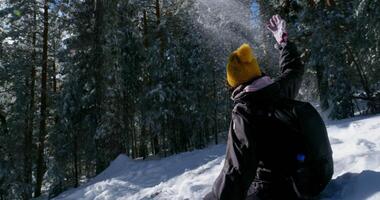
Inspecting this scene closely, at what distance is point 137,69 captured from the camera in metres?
23.8

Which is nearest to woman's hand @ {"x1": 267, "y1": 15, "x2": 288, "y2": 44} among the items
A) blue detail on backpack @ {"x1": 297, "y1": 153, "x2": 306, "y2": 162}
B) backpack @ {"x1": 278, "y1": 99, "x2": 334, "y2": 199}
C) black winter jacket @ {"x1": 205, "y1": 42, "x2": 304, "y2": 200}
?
black winter jacket @ {"x1": 205, "y1": 42, "x2": 304, "y2": 200}

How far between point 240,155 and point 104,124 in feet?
43.8

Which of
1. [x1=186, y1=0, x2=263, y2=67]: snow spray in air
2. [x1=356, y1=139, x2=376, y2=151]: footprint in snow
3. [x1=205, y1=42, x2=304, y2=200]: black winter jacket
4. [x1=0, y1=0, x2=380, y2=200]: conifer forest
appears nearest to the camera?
[x1=205, y1=42, x2=304, y2=200]: black winter jacket

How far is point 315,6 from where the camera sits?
14.1 metres

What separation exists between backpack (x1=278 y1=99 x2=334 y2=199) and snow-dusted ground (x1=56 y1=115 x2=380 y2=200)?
1.97 ft

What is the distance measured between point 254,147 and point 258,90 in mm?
420

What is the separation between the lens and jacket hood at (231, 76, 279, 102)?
9.47ft

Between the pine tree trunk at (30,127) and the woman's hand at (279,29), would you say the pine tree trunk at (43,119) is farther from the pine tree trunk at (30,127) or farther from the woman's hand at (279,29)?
the woman's hand at (279,29)

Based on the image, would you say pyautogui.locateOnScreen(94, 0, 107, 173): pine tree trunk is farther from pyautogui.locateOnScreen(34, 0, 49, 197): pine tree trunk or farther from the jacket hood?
the jacket hood

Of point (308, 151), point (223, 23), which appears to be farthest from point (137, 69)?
point (308, 151)

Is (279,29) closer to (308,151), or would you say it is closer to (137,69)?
(308,151)

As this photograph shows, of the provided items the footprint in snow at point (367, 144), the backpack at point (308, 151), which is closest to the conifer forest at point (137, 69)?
the footprint in snow at point (367, 144)

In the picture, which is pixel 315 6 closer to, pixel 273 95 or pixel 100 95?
pixel 100 95

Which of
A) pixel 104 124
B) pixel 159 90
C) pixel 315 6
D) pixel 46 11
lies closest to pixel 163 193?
pixel 104 124
